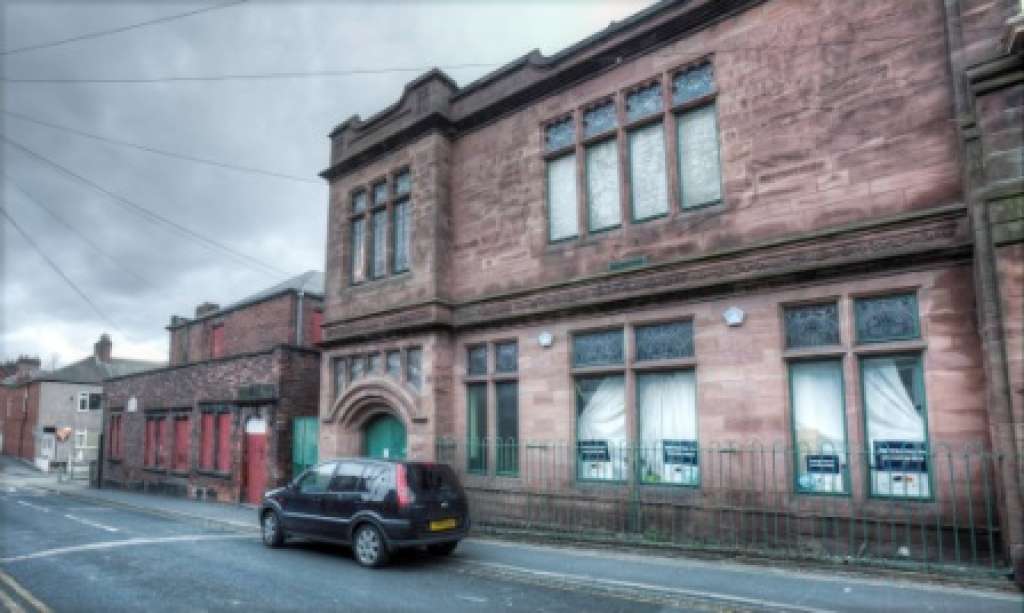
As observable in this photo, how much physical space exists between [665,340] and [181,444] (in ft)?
61.0

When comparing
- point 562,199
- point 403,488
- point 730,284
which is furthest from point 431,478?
point 562,199

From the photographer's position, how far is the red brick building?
1855cm

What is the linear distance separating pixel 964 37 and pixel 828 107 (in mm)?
1799

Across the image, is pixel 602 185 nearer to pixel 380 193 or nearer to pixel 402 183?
pixel 402 183

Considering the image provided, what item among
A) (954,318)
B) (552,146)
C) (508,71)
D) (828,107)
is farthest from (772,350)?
(508,71)

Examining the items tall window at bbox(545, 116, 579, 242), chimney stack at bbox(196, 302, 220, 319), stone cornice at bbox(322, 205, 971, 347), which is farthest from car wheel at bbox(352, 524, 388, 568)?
chimney stack at bbox(196, 302, 220, 319)

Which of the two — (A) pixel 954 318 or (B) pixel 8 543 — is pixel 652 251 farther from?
(B) pixel 8 543

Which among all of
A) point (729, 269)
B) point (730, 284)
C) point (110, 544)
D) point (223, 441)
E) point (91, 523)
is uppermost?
point (729, 269)

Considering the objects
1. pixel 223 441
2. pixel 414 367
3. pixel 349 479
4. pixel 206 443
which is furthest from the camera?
pixel 206 443

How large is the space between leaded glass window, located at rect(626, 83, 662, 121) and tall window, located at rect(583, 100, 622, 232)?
0.34 meters

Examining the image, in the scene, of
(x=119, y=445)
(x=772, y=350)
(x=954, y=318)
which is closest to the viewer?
(x=954, y=318)

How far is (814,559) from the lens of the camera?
8711mm

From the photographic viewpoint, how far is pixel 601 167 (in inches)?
495

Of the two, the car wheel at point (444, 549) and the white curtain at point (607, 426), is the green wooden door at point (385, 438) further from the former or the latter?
the white curtain at point (607, 426)
